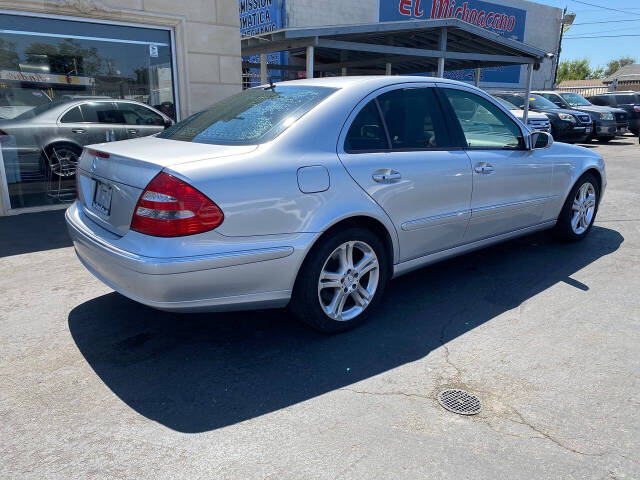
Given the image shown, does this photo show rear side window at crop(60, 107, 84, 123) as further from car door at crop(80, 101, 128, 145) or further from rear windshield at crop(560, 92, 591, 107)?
rear windshield at crop(560, 92, 591, 107)

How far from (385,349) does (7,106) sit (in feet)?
19.9

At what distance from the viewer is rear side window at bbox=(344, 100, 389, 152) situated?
336 centimetres

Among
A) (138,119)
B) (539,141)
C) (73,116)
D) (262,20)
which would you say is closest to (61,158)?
(73,116)

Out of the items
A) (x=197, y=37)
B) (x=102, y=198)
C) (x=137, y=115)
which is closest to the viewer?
(x=102, y=198)

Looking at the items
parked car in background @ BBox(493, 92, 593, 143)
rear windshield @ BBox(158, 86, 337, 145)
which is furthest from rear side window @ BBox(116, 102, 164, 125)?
parked car in background @ BBox(493, 92, 593, 143)

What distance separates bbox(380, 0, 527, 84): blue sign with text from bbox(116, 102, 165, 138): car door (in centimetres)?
1290

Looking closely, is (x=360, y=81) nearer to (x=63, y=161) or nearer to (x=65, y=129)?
(x=65, y=129)

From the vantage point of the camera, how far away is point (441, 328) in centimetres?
359

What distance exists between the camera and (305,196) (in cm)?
303

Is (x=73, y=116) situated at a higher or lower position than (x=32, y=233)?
higher

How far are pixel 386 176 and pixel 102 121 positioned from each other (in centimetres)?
540

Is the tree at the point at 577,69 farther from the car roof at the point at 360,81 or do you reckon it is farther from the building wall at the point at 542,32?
the car roof at the point at 360,81

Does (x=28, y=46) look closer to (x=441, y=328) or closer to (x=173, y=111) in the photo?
(x=173, y=111)

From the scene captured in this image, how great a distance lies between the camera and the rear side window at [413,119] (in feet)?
12.0
